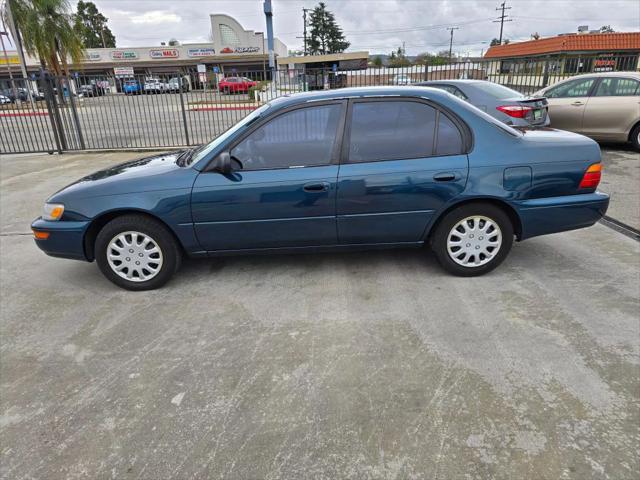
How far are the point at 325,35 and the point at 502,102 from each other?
274ft

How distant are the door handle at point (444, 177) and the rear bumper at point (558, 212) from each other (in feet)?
1.99

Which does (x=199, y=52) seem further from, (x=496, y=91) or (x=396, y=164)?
(x=396, y=164)

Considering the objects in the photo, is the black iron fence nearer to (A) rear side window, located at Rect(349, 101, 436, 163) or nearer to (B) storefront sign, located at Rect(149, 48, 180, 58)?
(A) rear side window, located at Rect(349, 101, 436, 163)

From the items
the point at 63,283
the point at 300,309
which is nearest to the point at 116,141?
the point at 63,283

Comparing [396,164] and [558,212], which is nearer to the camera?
[396,164]

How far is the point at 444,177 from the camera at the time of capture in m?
3.59

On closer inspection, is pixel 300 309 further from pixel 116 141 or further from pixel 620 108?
pixel 116 141

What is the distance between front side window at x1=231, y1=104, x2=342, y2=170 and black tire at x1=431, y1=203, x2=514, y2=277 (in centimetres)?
117

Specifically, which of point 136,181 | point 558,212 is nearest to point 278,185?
point 136,181

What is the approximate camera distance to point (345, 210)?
3.64m

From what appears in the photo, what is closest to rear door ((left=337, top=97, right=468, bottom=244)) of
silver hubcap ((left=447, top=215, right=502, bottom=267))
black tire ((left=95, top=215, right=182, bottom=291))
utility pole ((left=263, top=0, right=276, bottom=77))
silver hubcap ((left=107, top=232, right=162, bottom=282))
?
silver hubcap ((left=447, top=215, right=502, bottom=267))

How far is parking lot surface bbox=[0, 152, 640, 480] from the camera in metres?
2.13

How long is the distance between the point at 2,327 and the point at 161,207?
1507mm

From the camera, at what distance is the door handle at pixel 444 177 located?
359 centimetres
